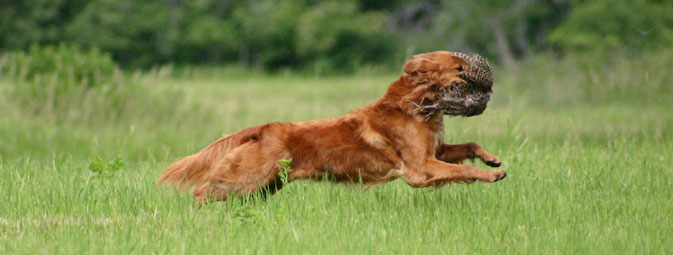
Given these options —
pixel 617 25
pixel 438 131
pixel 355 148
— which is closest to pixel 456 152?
pixel 438 131

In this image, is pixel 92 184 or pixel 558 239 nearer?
pixel 558 239

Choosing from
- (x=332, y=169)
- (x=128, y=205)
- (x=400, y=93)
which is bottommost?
(x=128, y=205)

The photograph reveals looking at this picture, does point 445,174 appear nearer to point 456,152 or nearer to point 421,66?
point 456,152

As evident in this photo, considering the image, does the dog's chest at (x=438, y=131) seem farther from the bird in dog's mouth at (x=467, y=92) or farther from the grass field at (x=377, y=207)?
the grass field at (x=377, y=207)

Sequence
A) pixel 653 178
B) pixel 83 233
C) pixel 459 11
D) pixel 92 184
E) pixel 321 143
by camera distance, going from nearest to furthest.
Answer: pixel 83 233
pixel 321 143
pixel 92 184
pixel 653 178
pixel 459 11

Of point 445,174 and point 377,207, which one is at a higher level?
point 445,174

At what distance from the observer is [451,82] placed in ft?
14.3

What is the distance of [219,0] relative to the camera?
29344mm

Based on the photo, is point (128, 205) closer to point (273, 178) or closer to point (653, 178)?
point (273, 178)

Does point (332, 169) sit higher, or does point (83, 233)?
point (332, 169)

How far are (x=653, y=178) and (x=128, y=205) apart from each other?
3.79 meters

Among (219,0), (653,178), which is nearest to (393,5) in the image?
(219,0)

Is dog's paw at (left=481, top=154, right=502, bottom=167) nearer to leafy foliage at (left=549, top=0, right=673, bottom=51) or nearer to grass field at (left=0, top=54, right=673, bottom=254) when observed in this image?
grass field at (left=0, top=54, right=673, bottom=254)

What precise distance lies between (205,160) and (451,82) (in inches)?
63.0
